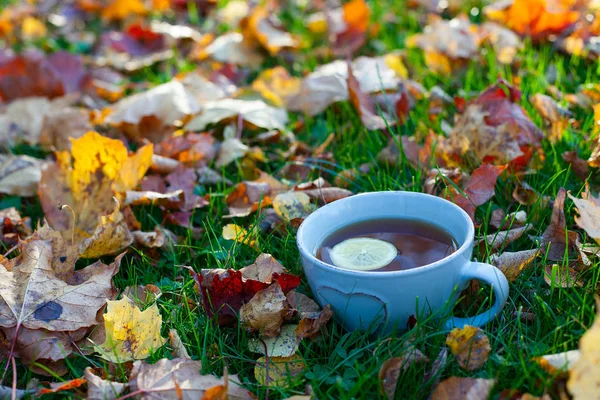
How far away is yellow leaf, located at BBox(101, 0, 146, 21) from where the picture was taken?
10.5 feet

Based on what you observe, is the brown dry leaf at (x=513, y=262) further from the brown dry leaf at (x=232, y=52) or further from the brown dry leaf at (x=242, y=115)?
the brown dry leaf at (x=232, y=52)

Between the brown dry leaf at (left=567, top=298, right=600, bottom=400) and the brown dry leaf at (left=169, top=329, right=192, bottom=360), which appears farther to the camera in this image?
the brown dry leaf at (left=169, top=329, right=192, bottom=360)

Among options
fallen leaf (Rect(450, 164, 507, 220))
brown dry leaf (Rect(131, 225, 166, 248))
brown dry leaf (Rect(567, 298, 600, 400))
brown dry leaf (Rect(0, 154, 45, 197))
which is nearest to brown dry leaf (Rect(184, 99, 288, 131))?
brown dry leaf (Rect(0, 154, 45, 197))

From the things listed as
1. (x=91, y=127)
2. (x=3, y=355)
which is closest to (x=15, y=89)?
(x=91, y=127)

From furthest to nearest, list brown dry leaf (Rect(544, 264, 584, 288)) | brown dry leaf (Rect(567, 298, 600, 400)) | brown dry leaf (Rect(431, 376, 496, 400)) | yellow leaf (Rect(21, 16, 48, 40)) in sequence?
yellow leaf (Rect(21, 16, 48, 40)), brown dry leaf (Rect(544, 264, 584, 288)), brown dry leaf (Rect(431, 376, 496, 400)), brown dry leaf (Rect(567, 298, 600, 400))

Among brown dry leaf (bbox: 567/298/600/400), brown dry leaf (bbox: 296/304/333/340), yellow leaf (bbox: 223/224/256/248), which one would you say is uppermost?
brown dry leaf (bbox: 567/298/600/400)

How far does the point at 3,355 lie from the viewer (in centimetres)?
131

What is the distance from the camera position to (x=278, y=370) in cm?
124

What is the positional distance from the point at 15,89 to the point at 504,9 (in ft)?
5.86

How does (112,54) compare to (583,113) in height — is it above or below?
below

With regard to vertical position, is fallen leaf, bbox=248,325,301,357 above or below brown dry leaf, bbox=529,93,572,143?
Result: below

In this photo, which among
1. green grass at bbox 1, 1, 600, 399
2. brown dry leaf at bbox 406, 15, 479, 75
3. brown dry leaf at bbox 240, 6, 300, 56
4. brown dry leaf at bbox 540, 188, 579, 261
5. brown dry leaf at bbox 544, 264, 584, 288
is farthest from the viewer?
brown dry leaf at bbox 240, 6, 300, 56

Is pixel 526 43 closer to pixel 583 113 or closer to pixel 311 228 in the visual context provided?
pixel 583 113

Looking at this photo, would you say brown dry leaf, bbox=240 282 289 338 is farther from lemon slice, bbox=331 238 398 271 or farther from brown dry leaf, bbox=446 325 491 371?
brown dry leaf, bbox=446 325 491 371
